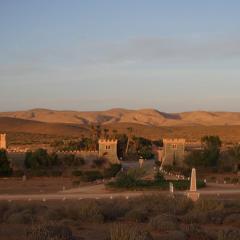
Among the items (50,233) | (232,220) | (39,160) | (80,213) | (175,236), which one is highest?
(50,233)

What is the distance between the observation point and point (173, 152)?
6372 cm

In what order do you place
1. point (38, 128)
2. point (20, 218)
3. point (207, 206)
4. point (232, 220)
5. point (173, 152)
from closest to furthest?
1. point (20, 218)
2. point (232, 220)
3. point (207, 206)
4. point (173, 152)
5. point (38, 128)

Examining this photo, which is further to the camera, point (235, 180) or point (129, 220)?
point (235, 180)

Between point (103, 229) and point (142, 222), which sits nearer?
point (103, 229)

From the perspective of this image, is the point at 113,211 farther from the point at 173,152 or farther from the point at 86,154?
the point at 86,154

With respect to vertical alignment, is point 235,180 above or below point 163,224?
below

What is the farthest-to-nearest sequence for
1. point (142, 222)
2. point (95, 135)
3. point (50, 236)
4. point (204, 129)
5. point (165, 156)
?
point (204, 129) → point (95, 135) → point (165, 156) → point (142, 222) → point (50, 236)

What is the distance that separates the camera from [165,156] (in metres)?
63.1

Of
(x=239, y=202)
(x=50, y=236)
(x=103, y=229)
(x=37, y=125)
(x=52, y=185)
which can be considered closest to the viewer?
(x=50, y=236)

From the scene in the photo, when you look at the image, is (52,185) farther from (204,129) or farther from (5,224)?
(204,129)

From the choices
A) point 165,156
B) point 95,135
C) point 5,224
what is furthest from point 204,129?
point 5,224

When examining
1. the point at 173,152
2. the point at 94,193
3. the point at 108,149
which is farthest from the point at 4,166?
the point at 173,152

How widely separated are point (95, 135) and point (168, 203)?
54.0m

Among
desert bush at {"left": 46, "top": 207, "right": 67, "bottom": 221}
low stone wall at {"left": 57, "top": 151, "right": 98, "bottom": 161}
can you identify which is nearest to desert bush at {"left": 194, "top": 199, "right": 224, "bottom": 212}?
desert bush at {"left": 46, "top": 207, "right": 67, "bottom": 221}
